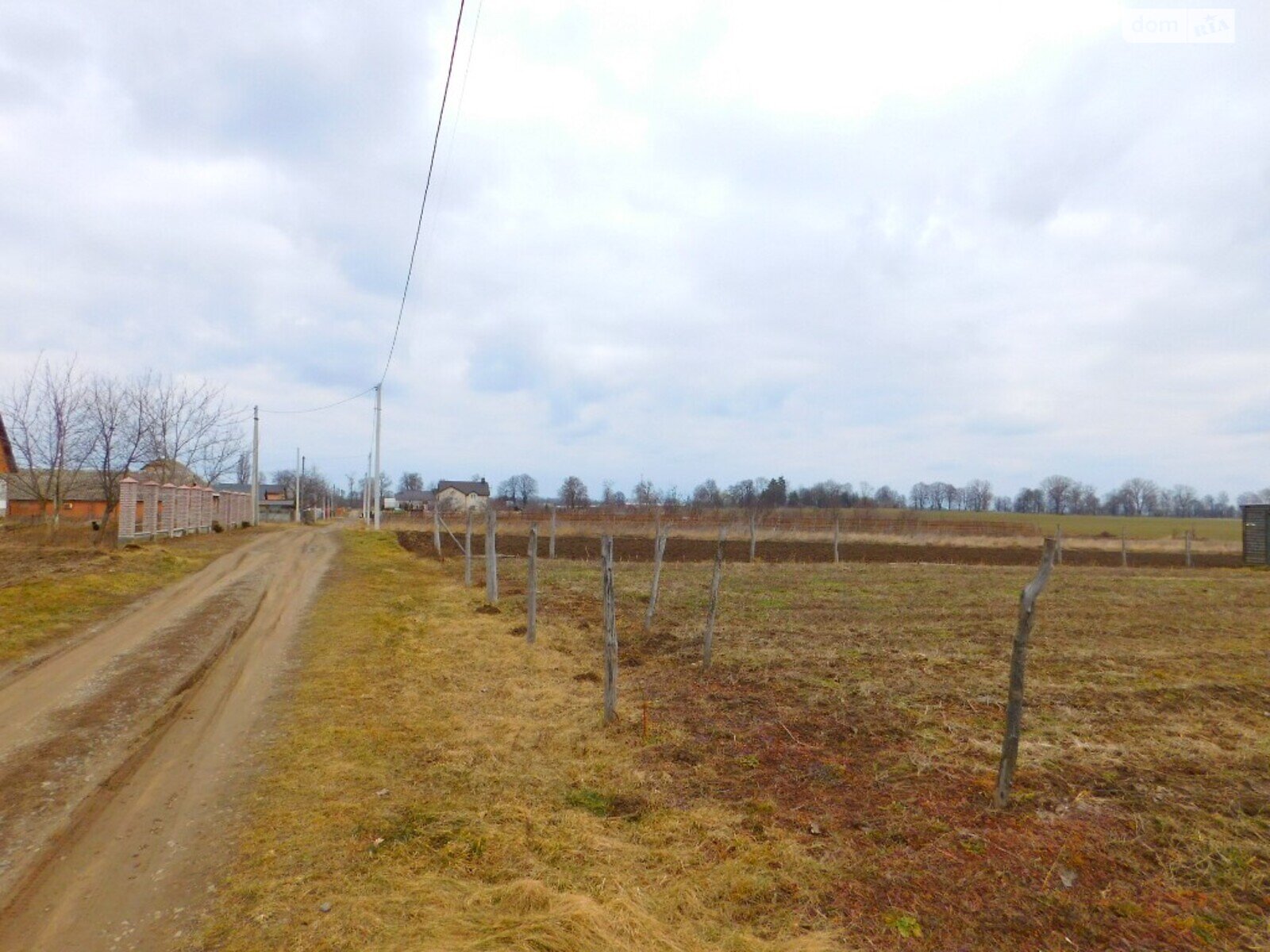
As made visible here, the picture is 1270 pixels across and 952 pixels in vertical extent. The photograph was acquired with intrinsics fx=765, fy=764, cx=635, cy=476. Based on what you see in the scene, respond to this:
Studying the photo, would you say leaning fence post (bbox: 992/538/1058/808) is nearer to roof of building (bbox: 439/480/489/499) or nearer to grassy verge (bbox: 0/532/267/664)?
grassy verge (bbox: 0/532/267/664)

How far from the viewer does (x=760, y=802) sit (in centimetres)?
470

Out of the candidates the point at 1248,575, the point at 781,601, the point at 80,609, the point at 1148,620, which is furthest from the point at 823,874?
the point at 1248,575

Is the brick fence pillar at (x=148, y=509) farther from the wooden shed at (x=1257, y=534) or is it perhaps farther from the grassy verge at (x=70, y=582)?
the wooden shed at (x=1257, y=534)

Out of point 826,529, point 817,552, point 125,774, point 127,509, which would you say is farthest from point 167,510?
point 826,529

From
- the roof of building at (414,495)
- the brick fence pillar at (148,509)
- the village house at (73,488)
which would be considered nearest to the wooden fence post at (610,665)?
the brick fence pillar at (148,509)

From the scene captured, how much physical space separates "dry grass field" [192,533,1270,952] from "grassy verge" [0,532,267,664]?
3934 millimetres

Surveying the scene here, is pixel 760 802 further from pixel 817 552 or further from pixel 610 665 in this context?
pixel 817 552

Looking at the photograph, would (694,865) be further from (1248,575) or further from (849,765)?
(1248,575)

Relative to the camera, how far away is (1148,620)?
488 inches

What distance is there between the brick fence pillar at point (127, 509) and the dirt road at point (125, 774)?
1362cm

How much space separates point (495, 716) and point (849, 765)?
3.05 metres

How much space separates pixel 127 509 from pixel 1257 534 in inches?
1513

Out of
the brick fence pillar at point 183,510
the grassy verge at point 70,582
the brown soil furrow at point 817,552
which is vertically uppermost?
the brick fence pillar at point 183,510

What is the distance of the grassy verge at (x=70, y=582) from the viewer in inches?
394
